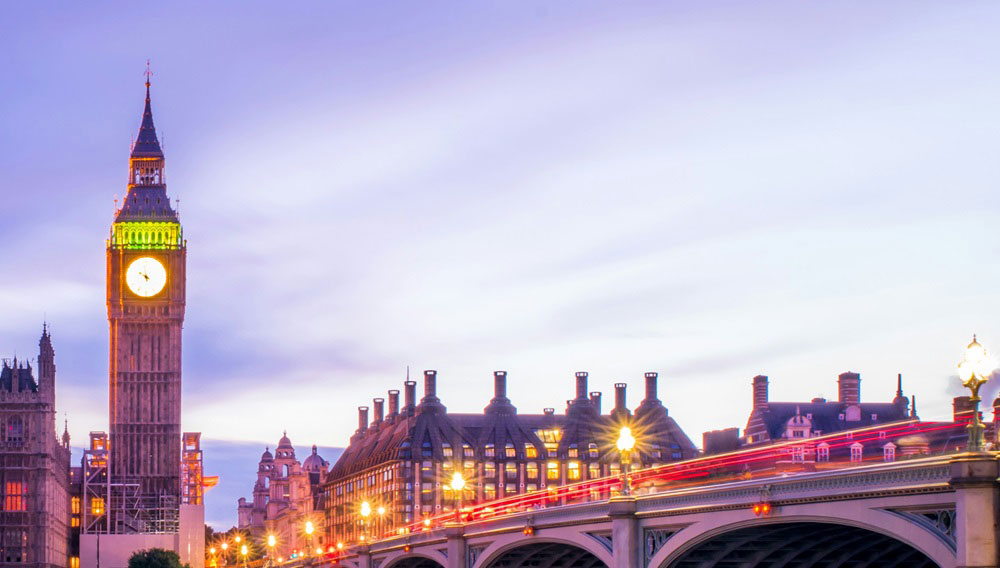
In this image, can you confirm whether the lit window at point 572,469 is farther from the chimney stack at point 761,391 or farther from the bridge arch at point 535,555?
the bridge arch at point 535,555

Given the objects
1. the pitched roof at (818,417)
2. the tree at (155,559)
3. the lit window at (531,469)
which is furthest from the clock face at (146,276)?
the pitched roof at (818,417)

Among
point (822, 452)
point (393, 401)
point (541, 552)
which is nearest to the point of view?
point (541, 552)

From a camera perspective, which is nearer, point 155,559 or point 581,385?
point 155,559

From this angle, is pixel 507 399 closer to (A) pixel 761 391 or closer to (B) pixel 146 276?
(B) pixel 146 276

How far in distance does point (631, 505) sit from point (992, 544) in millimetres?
19589

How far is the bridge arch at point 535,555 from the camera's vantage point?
6494 cm

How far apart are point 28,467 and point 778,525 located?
11197 cm

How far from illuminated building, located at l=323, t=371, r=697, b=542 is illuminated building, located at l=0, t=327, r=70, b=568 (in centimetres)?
3613

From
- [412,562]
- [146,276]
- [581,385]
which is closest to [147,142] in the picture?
[146,276]

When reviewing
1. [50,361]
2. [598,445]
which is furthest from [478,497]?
[50,361]

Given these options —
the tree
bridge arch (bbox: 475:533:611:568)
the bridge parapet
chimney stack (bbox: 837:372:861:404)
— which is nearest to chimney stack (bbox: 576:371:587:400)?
the tree

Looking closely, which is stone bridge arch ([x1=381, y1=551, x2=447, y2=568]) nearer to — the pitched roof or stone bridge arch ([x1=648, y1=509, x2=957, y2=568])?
stone bridge arch ([x1=648, y1=509, x2=957, y2=568])

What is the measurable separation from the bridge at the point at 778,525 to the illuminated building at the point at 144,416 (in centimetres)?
9602

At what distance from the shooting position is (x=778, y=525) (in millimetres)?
46188
